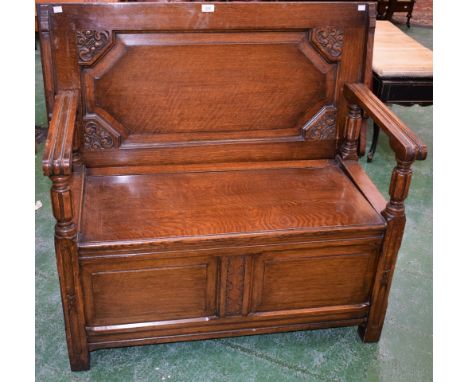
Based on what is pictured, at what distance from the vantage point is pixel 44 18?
207 cm

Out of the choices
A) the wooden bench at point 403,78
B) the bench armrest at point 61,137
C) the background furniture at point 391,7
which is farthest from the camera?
the background furniture at point 391,7

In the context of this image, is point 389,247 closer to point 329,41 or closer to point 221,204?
point 221,204

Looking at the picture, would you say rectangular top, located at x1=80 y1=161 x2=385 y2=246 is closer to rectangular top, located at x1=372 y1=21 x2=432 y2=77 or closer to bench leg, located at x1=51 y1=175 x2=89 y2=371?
bench leg, located at x1=51 y1=175 x2=89 y2=371

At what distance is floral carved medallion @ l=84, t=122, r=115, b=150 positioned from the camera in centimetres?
222

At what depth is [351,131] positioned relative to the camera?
241 cm

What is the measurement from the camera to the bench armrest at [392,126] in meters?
1.89

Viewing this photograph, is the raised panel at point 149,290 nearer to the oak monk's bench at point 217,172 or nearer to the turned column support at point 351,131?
the oak monk's bench at point 217,172

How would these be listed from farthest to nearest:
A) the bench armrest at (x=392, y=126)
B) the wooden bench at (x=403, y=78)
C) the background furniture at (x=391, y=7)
A: the background furniture at (x=391, y=7) < the wooden bench at (x=403, y=78) < the bench armrest at (x=392, y=126)

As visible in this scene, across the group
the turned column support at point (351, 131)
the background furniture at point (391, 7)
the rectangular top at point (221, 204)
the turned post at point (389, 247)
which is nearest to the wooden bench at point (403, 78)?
the turned column support at point (351, 131)

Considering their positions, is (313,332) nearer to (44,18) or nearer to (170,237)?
(170,237)

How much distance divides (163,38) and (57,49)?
0.39 meters

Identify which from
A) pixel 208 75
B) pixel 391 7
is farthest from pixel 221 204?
pixel 391 7

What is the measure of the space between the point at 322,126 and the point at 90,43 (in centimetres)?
98

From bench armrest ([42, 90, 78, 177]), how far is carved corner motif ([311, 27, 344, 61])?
953mm
